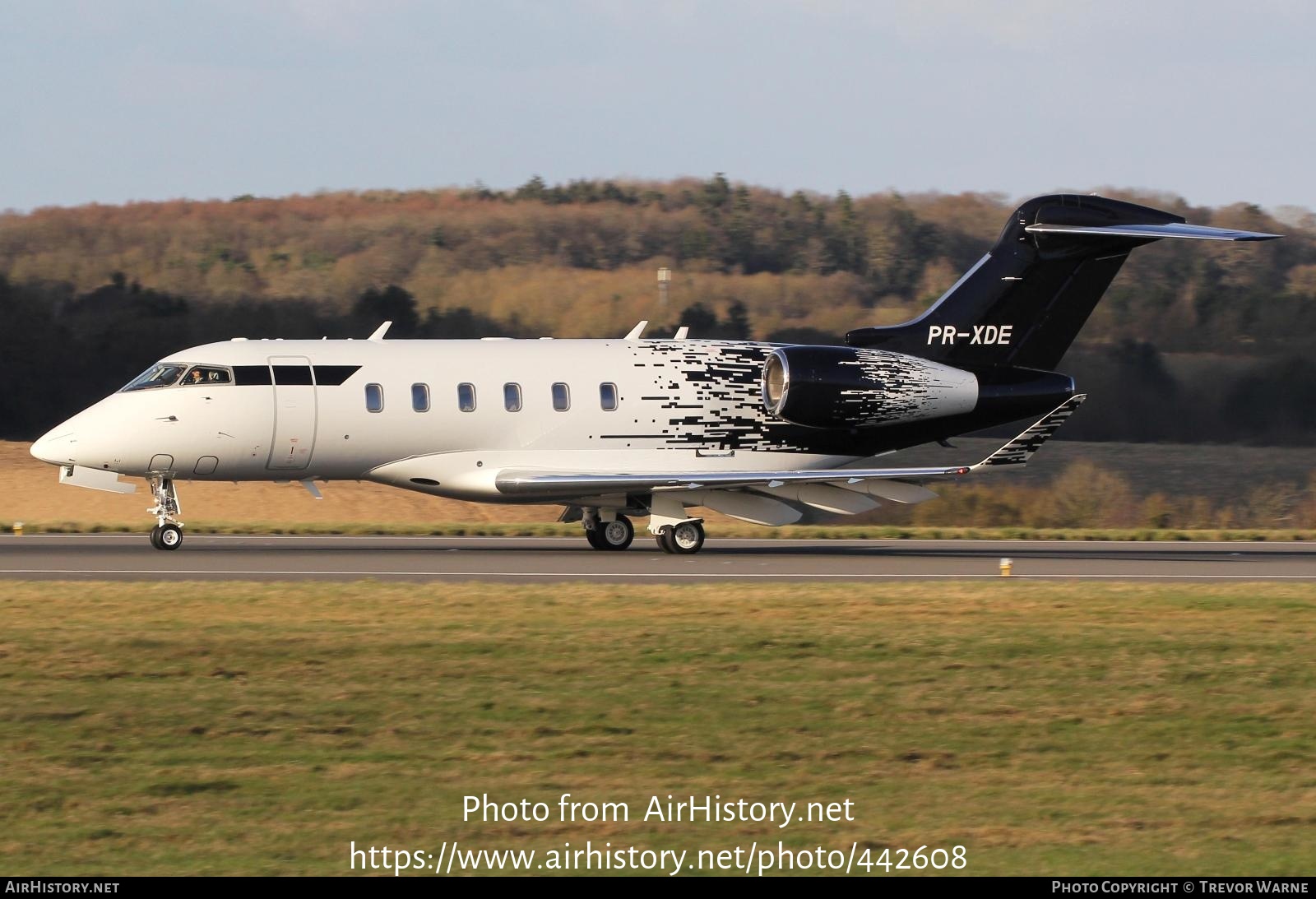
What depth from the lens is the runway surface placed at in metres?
21.4

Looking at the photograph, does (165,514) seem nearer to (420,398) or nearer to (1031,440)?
(420,398)

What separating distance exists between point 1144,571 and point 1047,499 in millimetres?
16125

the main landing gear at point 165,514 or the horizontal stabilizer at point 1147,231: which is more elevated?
the horizontal stabilizer at point 1147,231

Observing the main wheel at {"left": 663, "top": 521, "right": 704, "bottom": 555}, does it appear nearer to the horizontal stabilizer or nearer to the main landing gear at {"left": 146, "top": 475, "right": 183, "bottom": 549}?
the main landing gear at {"left": 146, "top": 475, "right": 183, "bottom": 549}

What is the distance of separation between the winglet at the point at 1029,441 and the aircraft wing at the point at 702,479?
0.02 metres

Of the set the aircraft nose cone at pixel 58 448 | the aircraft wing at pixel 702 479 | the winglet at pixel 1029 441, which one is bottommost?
the aircraft wing at pixel 702 479

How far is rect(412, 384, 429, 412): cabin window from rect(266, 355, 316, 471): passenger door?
148 cm

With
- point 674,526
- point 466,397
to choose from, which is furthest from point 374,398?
point 674,526

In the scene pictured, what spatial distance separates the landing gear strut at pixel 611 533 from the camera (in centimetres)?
2644

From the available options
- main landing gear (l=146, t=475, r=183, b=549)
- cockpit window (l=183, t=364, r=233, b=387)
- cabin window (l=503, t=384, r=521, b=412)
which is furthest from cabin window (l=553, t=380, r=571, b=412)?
main landing gear (l=146, t=475, r=183, b=549)

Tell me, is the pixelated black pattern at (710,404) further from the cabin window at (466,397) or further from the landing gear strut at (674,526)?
the cabin window at (466,397)

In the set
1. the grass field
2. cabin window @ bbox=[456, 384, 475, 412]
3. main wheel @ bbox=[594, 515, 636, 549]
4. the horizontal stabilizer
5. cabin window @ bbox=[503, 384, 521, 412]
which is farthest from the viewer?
main wheel @ bbox=[594, 515, 636, 549]

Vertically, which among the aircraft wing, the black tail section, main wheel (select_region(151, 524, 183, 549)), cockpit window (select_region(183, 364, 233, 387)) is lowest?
main wheel (select_region(151, 524, 183, 549))

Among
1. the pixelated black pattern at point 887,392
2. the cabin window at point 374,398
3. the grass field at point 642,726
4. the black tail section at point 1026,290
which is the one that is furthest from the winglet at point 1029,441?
the cabin window at point 374,398
